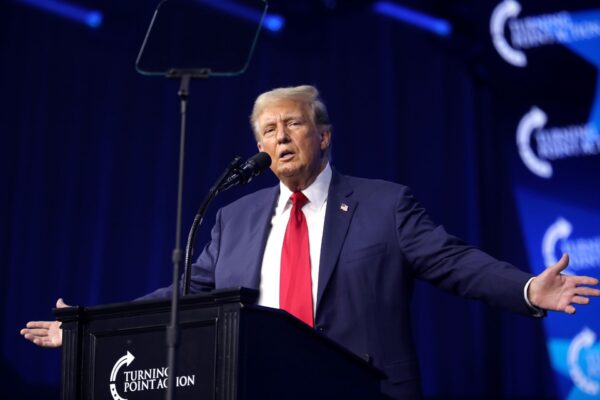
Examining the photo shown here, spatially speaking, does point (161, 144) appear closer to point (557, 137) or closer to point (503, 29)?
point (503, 29)

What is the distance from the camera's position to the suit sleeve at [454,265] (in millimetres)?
2613

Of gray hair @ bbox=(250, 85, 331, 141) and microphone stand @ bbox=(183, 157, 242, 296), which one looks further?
gray hair @ bbox=(250, 85, 331, 141)

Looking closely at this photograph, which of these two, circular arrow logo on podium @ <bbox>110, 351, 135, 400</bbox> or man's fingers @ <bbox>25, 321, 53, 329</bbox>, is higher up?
man's fingers @ <bbox>25, 321, 53, 329</bbox>

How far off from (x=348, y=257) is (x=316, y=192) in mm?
353

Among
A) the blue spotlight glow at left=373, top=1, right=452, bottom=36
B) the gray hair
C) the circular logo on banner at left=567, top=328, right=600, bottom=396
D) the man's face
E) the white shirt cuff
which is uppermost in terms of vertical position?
the blue spotlight glow at left=373, top=1, right=452, bottom=36

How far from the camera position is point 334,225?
3035 millimetres

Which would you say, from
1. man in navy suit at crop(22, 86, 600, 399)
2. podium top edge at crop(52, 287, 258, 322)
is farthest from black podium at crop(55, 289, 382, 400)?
man in navy suit at crop(22, 86, 600, 399)

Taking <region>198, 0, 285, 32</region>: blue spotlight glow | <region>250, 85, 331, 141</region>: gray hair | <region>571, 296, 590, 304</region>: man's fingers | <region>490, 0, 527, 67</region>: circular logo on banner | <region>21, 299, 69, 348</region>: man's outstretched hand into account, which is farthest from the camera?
<region>198, 0, 285, 32</region>: blue spotlight glow

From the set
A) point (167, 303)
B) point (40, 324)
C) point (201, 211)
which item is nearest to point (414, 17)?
point (201, 211)

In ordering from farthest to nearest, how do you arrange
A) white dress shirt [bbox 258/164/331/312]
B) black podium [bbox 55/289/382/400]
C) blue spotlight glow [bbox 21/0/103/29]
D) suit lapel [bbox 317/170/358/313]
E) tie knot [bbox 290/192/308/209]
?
blue spotlight glow [bbox 21/0/103/29] < tie knot [bbox 290/192/308/209] < white dress shirt [bbox 258/164/331/312] < suit lapel [bbox 317/170/358/313] < black podium [bbox 55/289/382/400]

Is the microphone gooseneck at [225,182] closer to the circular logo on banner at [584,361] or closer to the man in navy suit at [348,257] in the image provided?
the man in navy suit at [348,257]

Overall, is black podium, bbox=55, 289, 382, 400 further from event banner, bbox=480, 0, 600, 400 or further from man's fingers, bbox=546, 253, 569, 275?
event banner, bbox=480, 0, 600, 400

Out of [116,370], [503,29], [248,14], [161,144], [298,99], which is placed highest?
[248,14]

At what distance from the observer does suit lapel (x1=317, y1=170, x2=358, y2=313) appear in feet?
9.55
